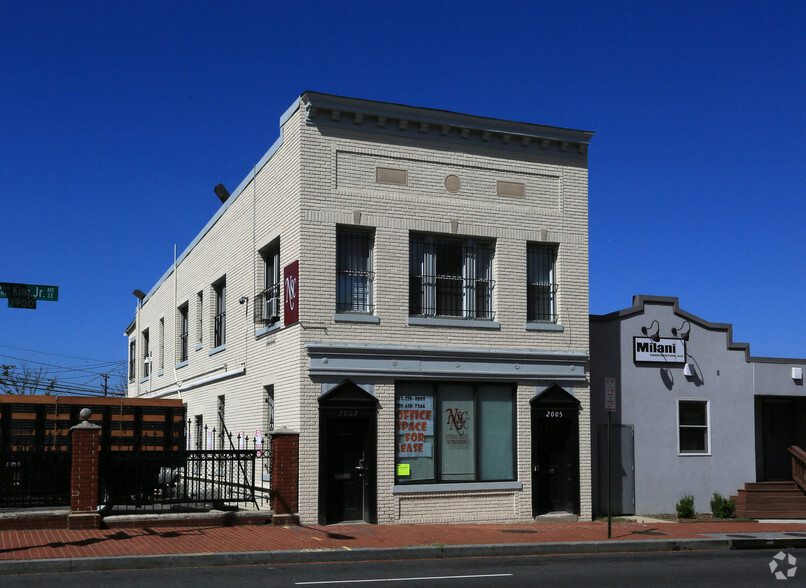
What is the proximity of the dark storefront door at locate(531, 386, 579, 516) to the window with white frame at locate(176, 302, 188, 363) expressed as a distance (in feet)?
48.4

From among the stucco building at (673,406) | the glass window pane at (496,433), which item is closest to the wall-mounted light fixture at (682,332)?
the stucco building at (673,406)

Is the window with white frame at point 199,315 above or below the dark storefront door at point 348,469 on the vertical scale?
above

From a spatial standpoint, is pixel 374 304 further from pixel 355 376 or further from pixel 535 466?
pixel 535 466

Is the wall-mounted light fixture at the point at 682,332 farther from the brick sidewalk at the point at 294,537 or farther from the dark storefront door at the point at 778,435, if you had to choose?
the brick sidewalk at the point at 294,537

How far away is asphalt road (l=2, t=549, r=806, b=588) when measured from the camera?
1209 centimetres

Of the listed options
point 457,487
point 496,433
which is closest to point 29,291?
point 457,487

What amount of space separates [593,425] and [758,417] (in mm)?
6783

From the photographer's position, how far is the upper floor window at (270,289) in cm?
2075

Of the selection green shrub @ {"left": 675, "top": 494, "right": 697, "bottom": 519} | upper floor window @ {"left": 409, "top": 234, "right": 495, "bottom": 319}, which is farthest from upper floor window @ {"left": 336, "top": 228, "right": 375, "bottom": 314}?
green shrub @ {"left": 675, "top": 494, "right": 697, "bottom": 519}

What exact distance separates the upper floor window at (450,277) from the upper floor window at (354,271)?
3.34 feet

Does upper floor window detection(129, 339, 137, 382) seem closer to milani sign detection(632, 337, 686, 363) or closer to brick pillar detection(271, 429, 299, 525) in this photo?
brick pillar detection(271, 429, 299, 525)

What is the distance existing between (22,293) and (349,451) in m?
7.39

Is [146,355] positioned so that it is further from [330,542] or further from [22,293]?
[330,542]

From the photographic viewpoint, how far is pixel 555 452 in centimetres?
2064
